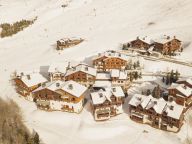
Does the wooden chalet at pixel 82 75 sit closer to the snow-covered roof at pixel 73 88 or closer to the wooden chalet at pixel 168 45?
the snow-covered roof at pixel 73 88

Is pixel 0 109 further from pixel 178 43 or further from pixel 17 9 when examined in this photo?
pixel 17 9

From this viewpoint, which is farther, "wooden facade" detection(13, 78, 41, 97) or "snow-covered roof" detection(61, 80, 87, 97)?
"wooden facade" detection(13, 78, 41, 97)

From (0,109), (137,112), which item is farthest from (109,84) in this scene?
(0,109)

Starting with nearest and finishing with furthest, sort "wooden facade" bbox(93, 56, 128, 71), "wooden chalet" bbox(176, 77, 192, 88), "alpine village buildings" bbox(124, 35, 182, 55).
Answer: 1. "wooden chalet" bbox(176, 77, 192, 88)
2. "wooden facade" bbox(93, 56, 128, 71)
3. "alpine village buildings" bbox(124, 35, 182, 55)

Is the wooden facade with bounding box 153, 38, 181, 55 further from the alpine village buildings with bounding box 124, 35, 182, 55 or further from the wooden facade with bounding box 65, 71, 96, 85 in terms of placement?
the wooden facade with bounding box 65, 71, 96, 85

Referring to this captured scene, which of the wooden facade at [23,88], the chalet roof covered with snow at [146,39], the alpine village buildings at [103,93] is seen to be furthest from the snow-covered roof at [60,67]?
the chalet roof covered with snow at [146,39]

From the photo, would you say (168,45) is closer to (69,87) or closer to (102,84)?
(102,84)

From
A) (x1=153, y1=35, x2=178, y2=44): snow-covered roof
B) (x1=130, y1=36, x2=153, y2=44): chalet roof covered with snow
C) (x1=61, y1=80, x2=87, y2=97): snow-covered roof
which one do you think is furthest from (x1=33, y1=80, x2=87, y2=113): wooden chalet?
(x1=153, y1=35, x2=178, y2=44): snow-covered roof

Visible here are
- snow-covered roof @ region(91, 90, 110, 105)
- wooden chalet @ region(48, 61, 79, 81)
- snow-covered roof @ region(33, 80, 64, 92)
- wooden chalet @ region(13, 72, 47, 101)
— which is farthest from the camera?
wooden chalet @ region(48, 61, 79, 81)
